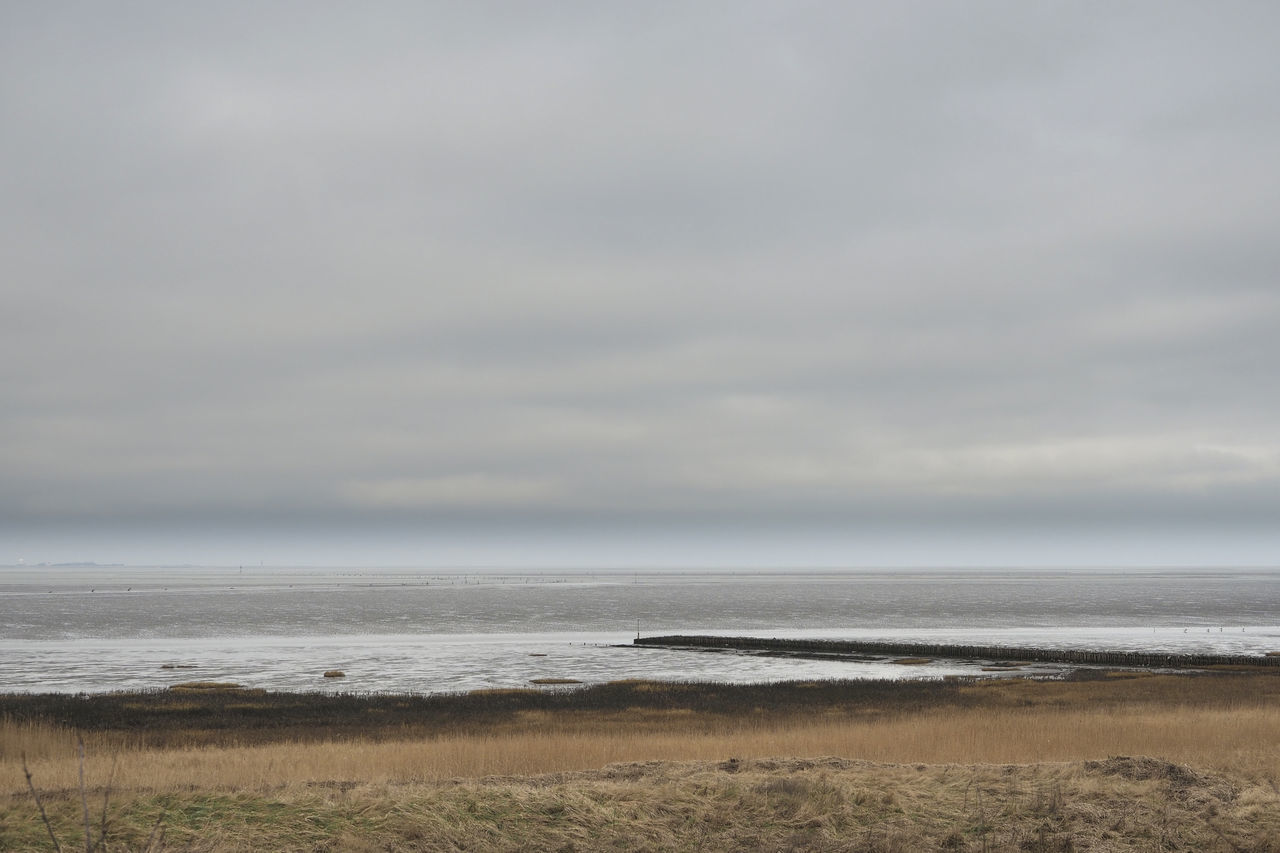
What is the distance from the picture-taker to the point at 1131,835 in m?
13.0

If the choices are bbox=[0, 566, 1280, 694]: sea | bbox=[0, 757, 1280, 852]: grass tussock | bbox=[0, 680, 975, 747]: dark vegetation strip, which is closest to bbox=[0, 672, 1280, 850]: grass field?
bbox=[0, 757, 1280, 852]: grass tussock

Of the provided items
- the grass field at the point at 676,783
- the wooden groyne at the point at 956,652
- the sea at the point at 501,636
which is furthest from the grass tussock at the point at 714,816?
the wooden groyne at the point at 956,652

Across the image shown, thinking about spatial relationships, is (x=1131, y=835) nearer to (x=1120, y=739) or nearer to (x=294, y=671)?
(x=1120, y=739)

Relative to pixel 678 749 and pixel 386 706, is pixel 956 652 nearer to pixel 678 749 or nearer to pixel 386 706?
pixel 386 706

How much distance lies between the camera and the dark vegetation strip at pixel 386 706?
1315 inches

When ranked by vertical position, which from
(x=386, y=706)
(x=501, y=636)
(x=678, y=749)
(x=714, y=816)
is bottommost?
(x=501, y=636)

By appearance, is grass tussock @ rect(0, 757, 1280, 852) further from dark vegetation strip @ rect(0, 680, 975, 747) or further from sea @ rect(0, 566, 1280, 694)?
sea @ rect(0, 566, 1280, 694)

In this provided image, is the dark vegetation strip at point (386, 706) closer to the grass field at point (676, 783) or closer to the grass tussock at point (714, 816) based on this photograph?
the grass field at point (676, 783)

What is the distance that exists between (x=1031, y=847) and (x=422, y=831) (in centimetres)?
738

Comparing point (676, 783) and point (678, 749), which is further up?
point (676, 783)

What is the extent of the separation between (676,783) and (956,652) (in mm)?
59115

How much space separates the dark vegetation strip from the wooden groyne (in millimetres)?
19123

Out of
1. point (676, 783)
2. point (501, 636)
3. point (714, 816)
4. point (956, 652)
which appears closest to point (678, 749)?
point (676, 783)

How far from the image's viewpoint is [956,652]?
69.4 m
